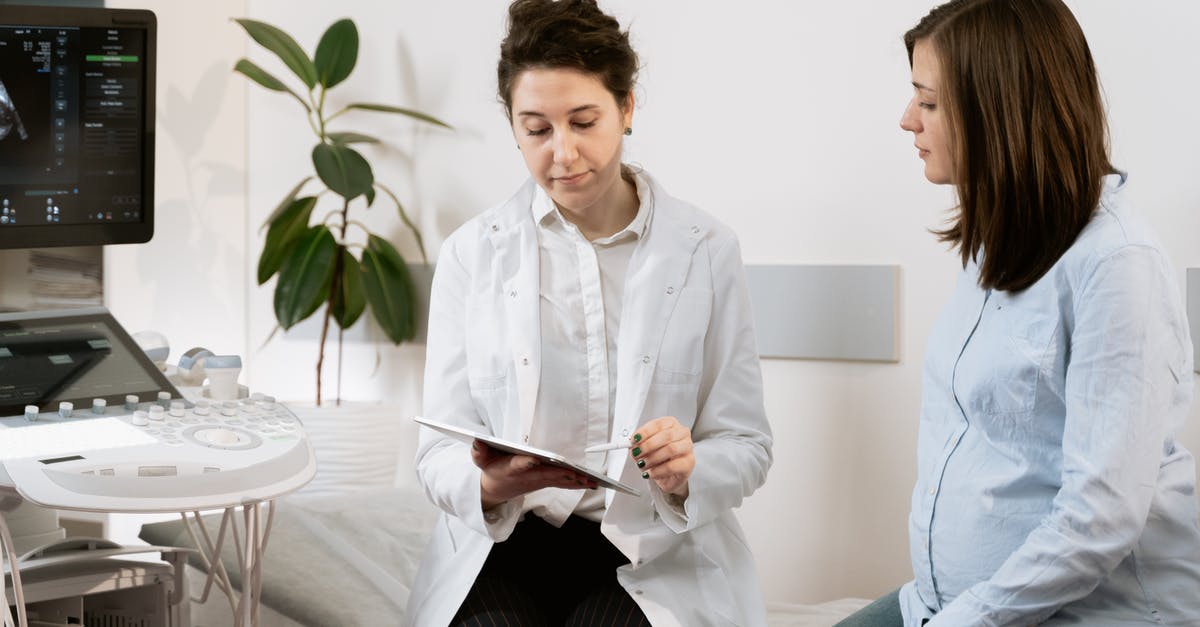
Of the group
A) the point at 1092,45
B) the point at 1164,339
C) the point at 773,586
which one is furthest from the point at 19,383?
the point at 1092,45

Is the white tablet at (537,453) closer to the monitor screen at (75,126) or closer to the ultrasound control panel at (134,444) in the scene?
the ultrasound control panel at (134,444)

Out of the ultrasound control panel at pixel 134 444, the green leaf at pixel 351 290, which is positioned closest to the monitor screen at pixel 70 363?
the ultrasound control panel at pixel 134 444

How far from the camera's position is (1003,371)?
134cm

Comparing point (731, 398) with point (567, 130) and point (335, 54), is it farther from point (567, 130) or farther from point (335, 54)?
point (335, 54)

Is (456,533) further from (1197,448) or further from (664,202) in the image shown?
(1197,448)

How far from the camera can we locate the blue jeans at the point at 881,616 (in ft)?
5.22

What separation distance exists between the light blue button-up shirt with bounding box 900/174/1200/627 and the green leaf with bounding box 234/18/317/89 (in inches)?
88.5

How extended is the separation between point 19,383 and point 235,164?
A: 2.02 meters

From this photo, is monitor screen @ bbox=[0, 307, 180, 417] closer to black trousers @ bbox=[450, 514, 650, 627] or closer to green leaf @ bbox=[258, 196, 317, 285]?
black trousers @ bbox=[450, 514, 650, 627]

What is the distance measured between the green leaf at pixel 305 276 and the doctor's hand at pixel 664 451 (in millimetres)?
1908

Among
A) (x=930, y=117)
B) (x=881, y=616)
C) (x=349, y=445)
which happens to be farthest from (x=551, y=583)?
(x=349, y=445)

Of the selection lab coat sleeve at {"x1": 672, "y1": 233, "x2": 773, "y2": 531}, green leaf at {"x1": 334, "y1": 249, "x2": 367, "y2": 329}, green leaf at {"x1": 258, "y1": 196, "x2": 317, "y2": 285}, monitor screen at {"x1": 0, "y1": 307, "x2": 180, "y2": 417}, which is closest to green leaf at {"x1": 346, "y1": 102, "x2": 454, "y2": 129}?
green leaf at {"x1": 258, "y1": 196, "x2": 317, "y2": 285}

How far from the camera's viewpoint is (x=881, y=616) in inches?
63.2

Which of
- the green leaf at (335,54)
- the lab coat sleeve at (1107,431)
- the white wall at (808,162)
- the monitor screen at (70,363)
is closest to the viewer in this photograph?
the lab coat sleeve at (1107,431)
